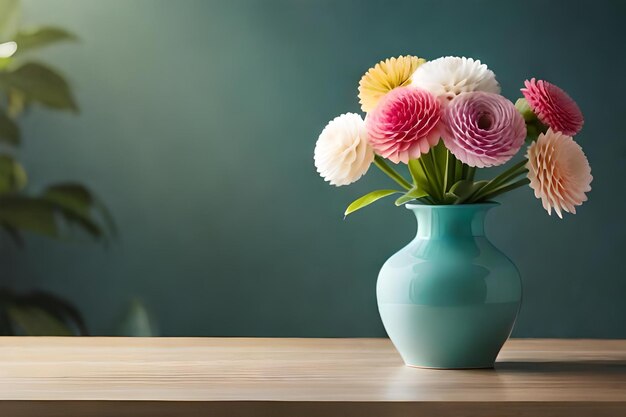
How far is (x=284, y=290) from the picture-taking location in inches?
82.2

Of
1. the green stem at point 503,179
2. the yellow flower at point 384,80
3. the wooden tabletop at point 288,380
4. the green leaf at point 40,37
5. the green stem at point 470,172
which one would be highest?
the green leaf at point 40,37

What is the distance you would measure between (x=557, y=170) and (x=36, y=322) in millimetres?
1457

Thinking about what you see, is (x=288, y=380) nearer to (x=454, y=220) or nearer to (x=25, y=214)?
(x=454, y=220)

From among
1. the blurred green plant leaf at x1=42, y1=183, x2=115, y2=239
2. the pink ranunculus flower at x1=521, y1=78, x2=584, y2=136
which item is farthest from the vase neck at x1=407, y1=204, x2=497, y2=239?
the blurred green plant leaf at x1=42, y1=183, x2=115, y2=239

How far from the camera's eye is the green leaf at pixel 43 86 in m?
2.10

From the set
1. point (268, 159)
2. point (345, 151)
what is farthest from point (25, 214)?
point (345, 151)

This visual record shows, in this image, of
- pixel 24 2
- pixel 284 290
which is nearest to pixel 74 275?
pixel 284 290

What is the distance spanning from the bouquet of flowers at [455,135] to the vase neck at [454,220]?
2 cm

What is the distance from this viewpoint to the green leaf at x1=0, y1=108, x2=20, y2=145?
2096 millimetres

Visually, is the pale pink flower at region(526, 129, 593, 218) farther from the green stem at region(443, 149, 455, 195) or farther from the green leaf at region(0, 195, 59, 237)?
the green leaf at region(0, 195, 59, 237)

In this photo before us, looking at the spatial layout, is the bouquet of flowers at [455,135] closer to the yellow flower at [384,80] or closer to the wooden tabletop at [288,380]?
the yellow flower at [384,80]

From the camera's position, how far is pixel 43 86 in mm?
2109

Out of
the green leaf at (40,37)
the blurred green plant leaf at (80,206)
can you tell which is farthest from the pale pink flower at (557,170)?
the green leaf at (40,37)

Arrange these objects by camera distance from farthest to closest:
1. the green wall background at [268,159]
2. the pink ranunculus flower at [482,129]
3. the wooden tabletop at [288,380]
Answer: the green wall background at [268,159], the pink ranunculus flower at [482,129], the wooden tabletop at [288,380]
